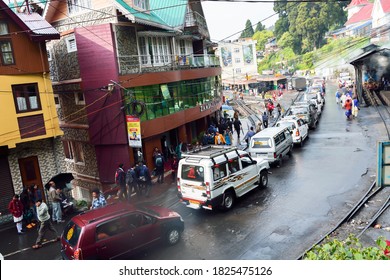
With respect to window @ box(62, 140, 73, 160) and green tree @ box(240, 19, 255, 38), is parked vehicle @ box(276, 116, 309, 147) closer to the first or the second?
green tree @ box(240, 19, 255, 38)

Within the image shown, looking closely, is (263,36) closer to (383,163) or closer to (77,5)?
(383,163)

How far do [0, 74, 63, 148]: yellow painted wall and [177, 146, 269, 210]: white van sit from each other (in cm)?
591

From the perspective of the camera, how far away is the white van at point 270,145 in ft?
49.8

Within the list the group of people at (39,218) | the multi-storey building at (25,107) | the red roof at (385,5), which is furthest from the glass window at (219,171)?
the red roof at (385,5)

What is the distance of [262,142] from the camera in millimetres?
15492

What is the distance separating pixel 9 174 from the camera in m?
12.9

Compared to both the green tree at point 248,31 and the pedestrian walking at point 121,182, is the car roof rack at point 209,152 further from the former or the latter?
the green tree at point 248,31

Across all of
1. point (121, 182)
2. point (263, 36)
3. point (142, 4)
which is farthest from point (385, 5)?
point (121, 182)

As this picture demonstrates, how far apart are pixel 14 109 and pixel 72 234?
6.76 meters

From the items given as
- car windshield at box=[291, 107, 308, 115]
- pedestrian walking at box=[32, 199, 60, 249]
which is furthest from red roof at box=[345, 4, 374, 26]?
pedestrian walking at box=[32, 199, 60, 249]

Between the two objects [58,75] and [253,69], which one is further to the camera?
[58,75]
